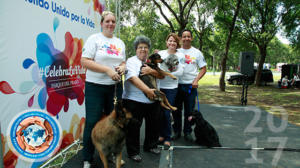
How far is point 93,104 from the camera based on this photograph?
8.27ft

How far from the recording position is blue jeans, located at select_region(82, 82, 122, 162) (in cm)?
249

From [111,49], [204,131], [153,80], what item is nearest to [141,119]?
[153,80]

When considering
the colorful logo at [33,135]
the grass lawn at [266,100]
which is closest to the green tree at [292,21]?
the grass lawn at [266,100]

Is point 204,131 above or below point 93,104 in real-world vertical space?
below

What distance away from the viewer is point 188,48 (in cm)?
Answer: 376

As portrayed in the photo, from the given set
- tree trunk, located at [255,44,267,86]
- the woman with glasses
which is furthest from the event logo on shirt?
tree trunk, located at [255,44,267,86]

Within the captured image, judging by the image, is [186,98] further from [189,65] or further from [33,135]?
[33,135]

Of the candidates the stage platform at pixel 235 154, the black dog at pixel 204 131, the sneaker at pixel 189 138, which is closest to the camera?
the stage platform at pixel 235 154

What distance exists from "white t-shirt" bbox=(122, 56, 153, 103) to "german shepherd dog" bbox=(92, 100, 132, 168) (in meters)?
0.56

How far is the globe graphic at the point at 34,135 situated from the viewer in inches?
93.0

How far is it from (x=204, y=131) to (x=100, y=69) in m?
2.20

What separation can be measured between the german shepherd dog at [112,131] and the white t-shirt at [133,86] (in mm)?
559

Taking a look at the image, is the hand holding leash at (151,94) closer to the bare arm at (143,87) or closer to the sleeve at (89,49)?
the bare arm at (143,87)

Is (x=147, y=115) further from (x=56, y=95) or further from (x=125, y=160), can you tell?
(x=56, y=95)
